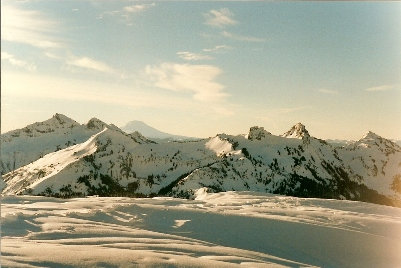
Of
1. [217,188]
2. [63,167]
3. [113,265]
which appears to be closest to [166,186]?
[217,188]

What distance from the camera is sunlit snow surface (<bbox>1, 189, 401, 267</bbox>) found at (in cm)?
1316

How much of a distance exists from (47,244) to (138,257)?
3.36m

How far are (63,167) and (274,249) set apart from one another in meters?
184

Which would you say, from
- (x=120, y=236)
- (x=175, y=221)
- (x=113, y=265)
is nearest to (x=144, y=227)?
(x=175, y=221)

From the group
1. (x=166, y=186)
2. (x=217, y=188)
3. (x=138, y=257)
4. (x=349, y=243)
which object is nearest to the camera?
(x=138, y=257)

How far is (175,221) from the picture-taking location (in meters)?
21.6

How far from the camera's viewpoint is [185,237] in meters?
18.6

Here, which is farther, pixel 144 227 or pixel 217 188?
pixel 217 188

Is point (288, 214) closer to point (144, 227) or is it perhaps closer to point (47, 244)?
point (144, 227)

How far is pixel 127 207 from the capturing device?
23016 mm

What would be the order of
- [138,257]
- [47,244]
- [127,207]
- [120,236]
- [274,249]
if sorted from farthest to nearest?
[127,207], [274,249], [120,236], [47,244], [138,257]

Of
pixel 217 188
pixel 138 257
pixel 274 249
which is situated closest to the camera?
pixel 138 257

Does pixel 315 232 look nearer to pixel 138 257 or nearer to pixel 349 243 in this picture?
pixel 349 243

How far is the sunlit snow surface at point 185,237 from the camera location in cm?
→ 1316
